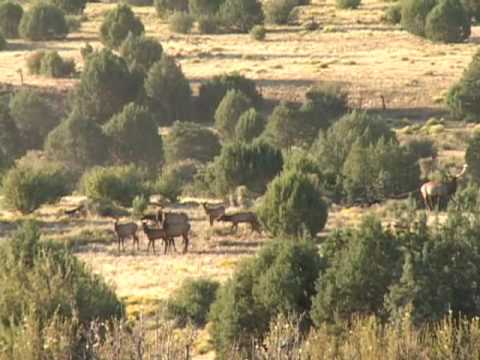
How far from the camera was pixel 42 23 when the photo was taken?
76.3m

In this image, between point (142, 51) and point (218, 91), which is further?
point (142, 51)

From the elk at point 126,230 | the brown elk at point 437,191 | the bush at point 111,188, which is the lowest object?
the bush at point 111,188

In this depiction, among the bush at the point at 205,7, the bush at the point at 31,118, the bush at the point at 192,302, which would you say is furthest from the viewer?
the bush at the point at 205,7

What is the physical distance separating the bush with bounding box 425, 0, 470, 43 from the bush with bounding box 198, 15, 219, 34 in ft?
55.4

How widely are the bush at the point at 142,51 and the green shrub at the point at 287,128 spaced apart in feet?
52.5

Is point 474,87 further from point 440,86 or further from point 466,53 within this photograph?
point 466,53

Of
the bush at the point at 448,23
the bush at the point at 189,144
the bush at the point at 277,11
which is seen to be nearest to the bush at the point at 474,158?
the bush at the point at 189,144

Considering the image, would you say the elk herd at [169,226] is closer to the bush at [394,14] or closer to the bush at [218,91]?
the bush at [218,91]

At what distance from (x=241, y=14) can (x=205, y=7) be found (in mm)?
5817

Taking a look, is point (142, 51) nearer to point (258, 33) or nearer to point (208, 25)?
point (258, 33)

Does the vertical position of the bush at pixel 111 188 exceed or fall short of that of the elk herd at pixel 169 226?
it falls short

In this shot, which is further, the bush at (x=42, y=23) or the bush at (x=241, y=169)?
the bush at (x=42, y=23)

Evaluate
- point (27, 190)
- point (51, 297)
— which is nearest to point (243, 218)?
point (27, 190)

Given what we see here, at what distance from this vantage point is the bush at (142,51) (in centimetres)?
6444
